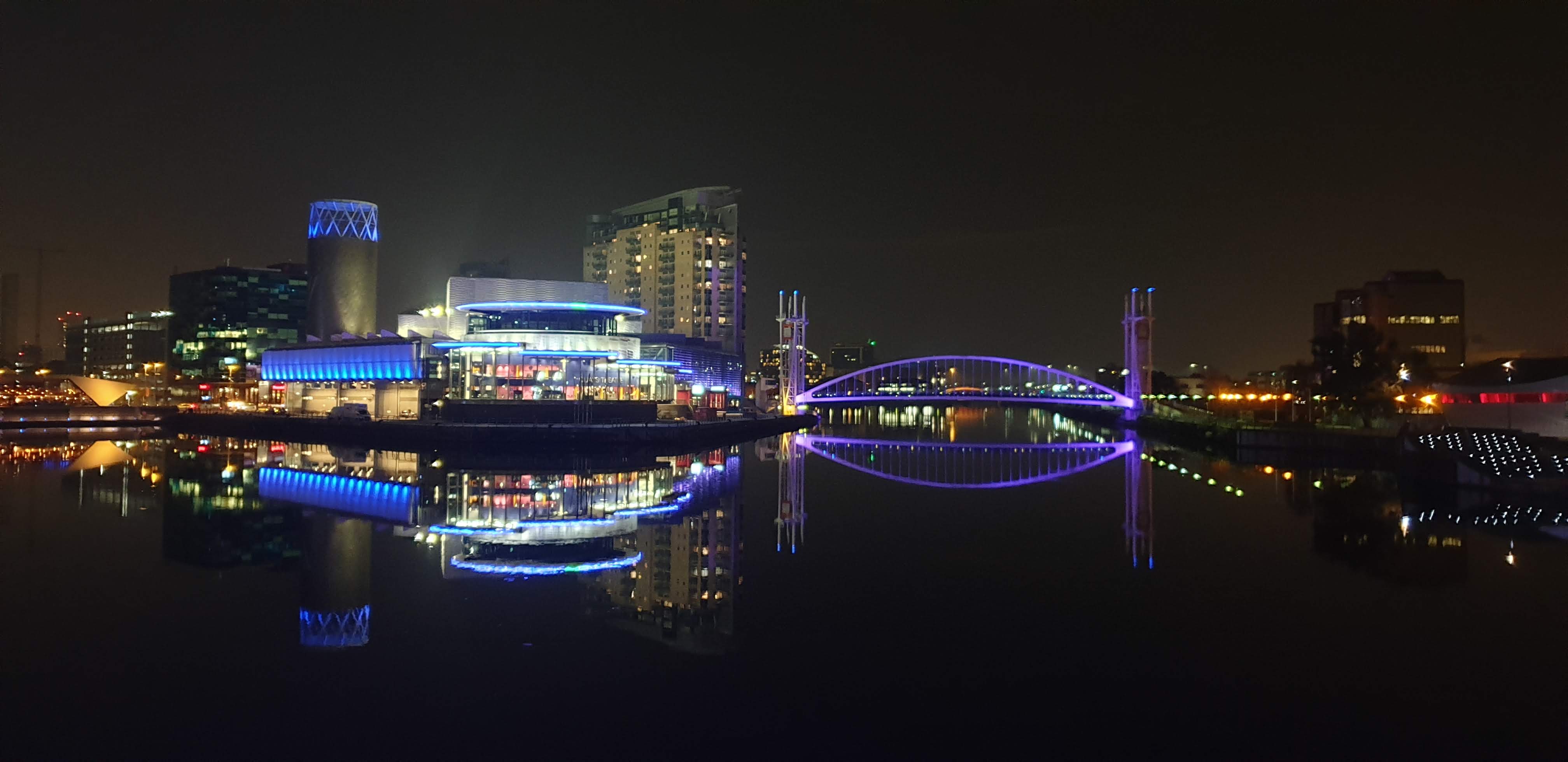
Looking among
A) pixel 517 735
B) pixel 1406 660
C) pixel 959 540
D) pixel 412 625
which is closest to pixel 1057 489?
pixel 959 540

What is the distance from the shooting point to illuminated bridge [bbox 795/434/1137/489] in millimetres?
37656

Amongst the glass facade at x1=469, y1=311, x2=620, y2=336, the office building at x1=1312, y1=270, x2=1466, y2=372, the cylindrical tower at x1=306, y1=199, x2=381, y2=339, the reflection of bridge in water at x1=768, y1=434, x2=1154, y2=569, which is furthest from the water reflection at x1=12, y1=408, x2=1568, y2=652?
the office building at x1=1312, y1=270, x2=1466, y2=372

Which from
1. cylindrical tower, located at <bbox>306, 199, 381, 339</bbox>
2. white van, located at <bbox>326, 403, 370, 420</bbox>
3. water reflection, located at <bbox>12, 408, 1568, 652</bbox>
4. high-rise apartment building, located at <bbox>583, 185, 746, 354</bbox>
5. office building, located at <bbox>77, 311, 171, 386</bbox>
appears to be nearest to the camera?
water reflection, located at <bbox>12, 408, 1568, 652</bbox>

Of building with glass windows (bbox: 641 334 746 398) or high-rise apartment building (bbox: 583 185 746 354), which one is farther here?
high-rise apartment building (bbox: 583 185 746 354)

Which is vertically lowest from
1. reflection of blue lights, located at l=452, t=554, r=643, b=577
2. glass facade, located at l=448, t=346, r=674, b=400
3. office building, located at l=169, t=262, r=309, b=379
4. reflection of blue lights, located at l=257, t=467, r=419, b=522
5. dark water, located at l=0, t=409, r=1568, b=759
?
dark water, located at l=0, t=409, r=1568, b=759

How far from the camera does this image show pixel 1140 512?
81.7 feet

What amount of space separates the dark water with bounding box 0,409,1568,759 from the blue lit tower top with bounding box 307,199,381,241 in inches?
2840

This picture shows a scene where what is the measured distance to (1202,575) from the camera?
16.2 meters

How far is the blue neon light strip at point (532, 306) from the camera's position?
6141 centimetres

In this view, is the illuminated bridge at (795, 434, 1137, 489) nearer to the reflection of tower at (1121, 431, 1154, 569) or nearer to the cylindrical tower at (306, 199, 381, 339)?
the reflection of tower at (1121, 431, 1154, 569)

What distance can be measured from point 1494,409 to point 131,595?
128ft

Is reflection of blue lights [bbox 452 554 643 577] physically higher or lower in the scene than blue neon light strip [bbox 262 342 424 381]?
lower

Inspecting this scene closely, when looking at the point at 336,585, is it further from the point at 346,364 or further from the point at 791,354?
the point at 791,354

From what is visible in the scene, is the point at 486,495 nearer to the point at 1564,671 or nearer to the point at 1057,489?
the point at 1057,489
